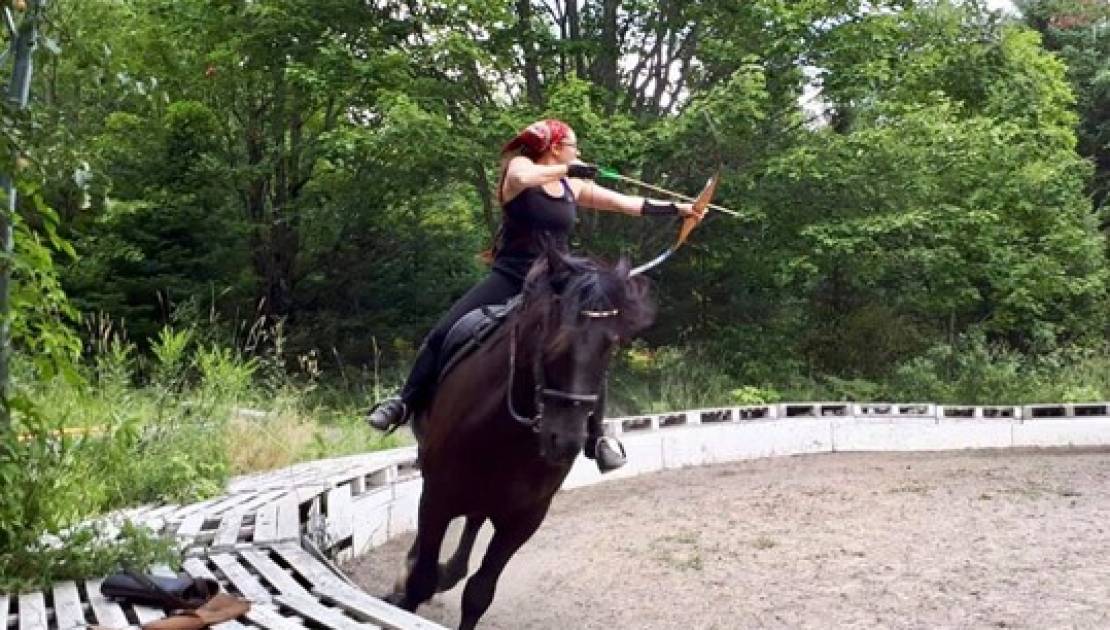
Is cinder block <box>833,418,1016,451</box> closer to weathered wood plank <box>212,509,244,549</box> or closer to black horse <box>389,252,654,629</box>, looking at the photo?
weathered wood plank <box>212,509,244,549</box>

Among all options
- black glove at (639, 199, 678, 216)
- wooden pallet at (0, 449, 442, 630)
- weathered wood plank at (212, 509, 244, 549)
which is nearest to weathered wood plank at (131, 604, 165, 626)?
wooden pallet at (0, 449, 442, 630)

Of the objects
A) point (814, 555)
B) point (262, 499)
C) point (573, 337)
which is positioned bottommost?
point (814, 555)

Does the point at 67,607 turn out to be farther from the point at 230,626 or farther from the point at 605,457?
the point at 605,457

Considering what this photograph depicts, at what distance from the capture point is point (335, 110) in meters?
15.7

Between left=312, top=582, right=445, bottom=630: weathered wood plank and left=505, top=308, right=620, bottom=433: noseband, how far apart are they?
73 cm

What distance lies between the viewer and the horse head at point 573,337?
141 inches

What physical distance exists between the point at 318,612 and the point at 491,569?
906 mm

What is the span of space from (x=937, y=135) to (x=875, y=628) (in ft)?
34.4

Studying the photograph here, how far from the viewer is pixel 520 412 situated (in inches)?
155

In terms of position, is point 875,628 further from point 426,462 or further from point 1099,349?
point 1099,349

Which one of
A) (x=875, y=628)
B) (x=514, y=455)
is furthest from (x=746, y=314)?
(x=514, y=455)

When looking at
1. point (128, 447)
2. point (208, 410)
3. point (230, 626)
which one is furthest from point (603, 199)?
point (208, 410)

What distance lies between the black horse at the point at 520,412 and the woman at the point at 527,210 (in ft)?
0.59

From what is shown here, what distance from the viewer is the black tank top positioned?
4.58 metres
